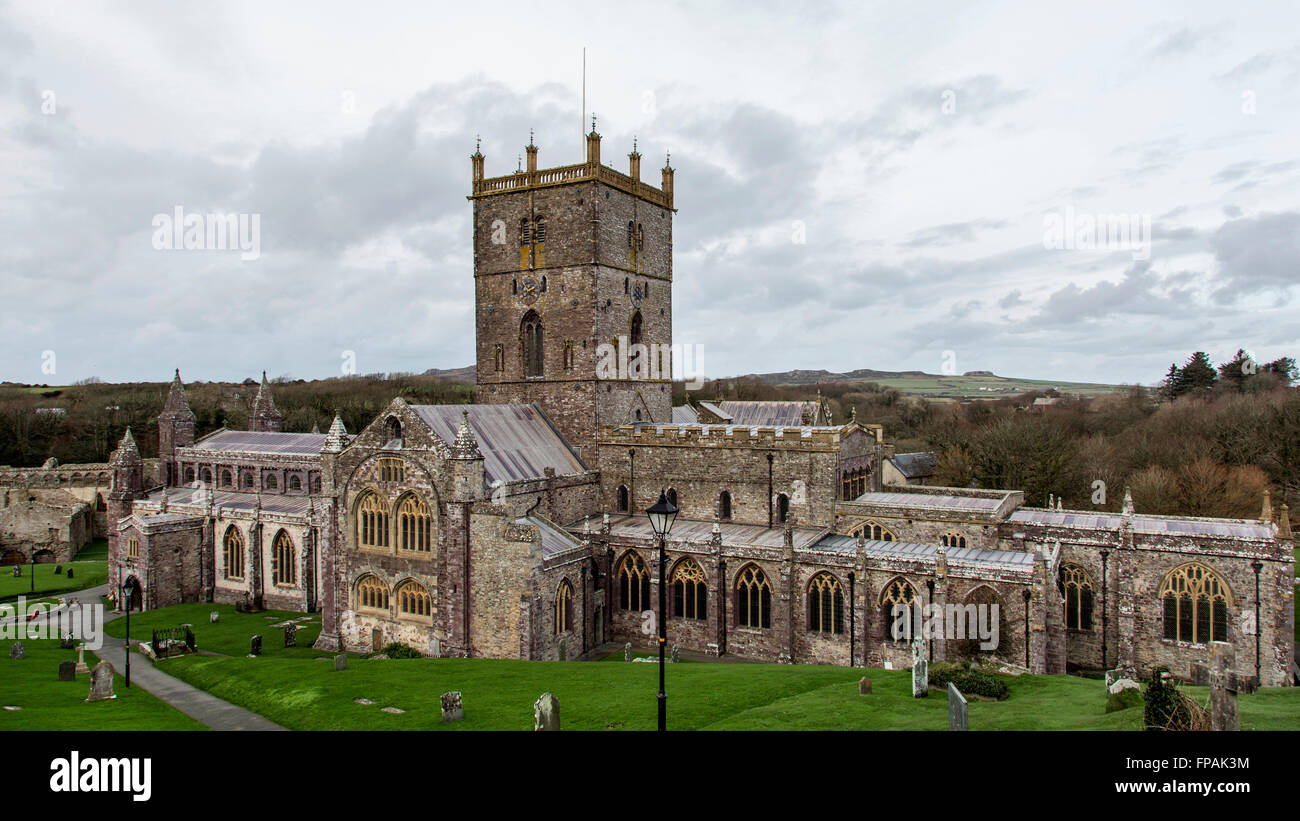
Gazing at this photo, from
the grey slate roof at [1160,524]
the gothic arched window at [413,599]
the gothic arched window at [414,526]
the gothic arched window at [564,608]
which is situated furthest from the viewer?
the gothic arched window at [413,599]

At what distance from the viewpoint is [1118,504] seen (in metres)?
48.3

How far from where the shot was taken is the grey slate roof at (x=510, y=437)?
30.6 meters

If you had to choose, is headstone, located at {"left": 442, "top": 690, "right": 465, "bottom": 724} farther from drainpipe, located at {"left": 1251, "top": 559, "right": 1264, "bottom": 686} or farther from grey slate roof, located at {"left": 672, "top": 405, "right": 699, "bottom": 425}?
grey slate roof, located at {"left": 672, "top": 405, "right": 699, "bottom": 425}

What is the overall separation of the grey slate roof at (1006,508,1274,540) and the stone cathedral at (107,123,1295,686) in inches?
7.3

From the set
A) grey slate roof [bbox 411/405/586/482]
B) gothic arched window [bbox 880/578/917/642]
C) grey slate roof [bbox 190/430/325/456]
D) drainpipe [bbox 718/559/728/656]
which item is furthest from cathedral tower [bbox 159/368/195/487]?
gothic arched window [bbox 880/578/917/642]

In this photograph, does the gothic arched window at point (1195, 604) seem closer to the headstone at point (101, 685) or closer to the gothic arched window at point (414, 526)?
the gothic arched window at point (414, 526)

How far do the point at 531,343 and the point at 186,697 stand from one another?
2014cm

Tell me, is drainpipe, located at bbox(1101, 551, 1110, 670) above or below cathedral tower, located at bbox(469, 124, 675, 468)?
below

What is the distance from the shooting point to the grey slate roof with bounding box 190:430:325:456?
4684 centimetres

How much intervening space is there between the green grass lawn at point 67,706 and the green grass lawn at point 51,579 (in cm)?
2021

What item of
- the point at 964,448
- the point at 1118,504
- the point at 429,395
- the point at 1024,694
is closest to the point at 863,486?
the point at 1024,694

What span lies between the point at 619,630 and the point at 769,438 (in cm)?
1031

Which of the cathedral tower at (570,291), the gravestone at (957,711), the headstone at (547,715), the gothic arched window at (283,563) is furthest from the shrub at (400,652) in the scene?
the gravestone at (957,711)

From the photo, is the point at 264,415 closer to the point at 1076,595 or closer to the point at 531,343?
the point at 531,343
